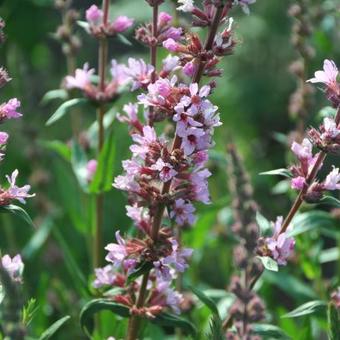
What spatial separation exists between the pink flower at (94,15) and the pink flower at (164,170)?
105 cm

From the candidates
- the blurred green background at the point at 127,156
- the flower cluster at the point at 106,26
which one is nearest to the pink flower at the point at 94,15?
the flower cluster at the point at 106,26

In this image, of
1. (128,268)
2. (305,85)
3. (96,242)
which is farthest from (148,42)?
(305,85)

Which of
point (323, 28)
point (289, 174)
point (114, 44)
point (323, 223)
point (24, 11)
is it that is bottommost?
point (114, 44)

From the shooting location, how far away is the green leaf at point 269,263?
2162 mm

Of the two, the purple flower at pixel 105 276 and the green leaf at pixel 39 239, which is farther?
the green leaf at pixel 39 239

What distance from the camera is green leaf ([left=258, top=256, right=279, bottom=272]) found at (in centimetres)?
216

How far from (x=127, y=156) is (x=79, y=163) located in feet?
8.02

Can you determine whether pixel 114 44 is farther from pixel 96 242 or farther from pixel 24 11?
pixel 96 242

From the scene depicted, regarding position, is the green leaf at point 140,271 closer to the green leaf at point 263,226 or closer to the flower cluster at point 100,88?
the green leaf at point 263,226

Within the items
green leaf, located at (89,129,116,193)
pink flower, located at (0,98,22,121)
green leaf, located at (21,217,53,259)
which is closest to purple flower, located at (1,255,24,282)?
pink flower, located at (0,98,22,121)

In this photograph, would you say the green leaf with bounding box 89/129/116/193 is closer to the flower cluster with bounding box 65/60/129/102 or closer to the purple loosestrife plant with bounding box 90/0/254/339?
the flower cluster with bounding box 65/60/129/102

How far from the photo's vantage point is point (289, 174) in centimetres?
232

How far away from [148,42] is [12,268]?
915 mm

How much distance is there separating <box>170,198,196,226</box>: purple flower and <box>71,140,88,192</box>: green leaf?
1063 millimetres
